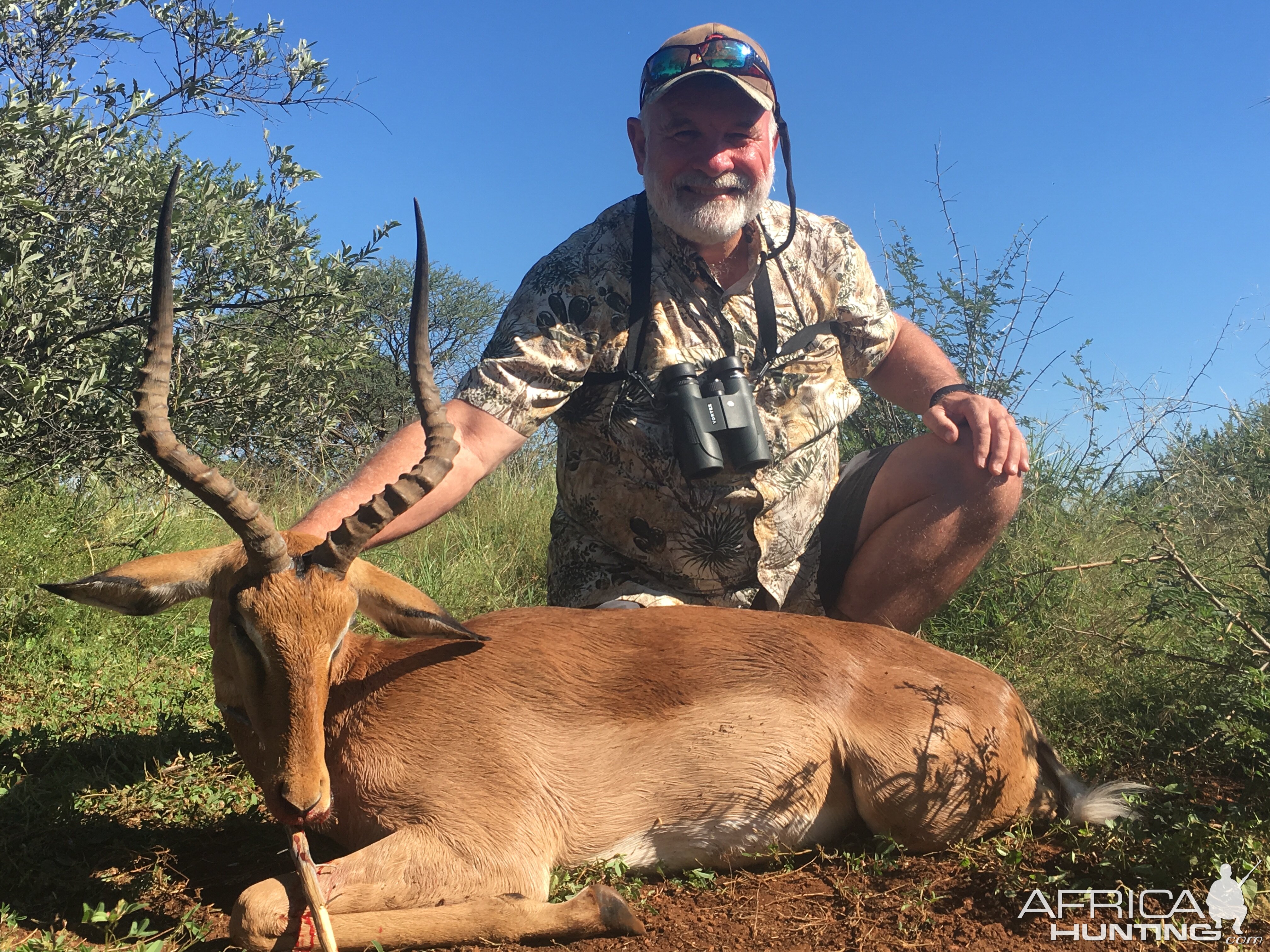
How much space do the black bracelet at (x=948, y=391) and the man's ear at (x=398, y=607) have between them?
8.43 ft

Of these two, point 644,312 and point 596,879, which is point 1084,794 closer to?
point 596,879

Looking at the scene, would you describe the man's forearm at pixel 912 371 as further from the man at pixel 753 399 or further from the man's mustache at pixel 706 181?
the man's mustache at pixel 706 181

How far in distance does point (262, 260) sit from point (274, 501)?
1.97 meters

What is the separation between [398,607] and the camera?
307 centimetres

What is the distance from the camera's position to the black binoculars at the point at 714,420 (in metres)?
4.28

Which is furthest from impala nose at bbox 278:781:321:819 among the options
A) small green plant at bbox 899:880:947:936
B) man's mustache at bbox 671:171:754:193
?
man's mustache at bbox 671:171:754:193

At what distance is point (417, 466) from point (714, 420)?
66.0 inches

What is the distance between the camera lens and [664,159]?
4.70 m

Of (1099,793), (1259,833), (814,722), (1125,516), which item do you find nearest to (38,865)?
(814,722)

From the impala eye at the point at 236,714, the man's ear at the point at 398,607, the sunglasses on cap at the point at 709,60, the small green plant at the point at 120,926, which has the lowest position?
the small green plant at the point at 120,926

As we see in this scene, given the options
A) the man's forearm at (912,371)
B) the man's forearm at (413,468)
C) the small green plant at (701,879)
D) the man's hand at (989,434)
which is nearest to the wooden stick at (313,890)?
the man's forearm at (413,468)

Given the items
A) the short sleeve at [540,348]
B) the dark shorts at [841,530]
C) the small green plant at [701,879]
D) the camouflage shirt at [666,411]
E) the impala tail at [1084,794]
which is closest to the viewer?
the small green plant at [701,879]

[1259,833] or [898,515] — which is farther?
[898,515]

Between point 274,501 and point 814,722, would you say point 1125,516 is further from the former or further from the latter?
point 274,501
